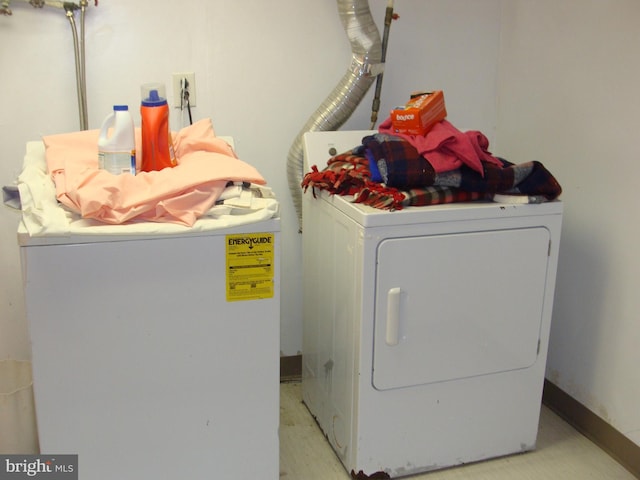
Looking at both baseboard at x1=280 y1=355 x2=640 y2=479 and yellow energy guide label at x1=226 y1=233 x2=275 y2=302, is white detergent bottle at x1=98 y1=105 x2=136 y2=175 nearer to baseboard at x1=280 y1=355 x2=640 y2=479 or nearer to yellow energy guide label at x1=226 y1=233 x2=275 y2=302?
yellow energy guide label at x1=226 y1=233 x2=275 y2=302

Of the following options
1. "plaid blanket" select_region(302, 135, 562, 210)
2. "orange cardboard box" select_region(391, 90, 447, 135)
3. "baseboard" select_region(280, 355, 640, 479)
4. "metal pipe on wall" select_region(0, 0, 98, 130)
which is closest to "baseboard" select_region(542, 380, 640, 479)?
"baseboard" select_region(280, 355, 640, 479)

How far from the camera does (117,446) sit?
1599mm

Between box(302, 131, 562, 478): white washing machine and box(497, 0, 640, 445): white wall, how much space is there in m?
0.28

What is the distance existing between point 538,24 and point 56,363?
207 cm

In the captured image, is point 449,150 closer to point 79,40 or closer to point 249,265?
point 249,265

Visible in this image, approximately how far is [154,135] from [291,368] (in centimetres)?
136

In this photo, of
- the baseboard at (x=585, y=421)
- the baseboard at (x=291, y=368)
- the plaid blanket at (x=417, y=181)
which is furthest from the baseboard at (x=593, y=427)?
the baseboard at (x=291, y=368)

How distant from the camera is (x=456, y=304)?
2.01 meters

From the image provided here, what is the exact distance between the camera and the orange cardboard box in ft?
6.75

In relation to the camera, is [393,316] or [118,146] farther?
[393,316]

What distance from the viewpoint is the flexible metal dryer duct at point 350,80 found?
228 centimetres

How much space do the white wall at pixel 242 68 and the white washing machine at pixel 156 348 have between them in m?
0.97

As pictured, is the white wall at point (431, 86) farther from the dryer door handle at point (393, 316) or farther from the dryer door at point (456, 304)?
the dryer door handle at point (393, 316)

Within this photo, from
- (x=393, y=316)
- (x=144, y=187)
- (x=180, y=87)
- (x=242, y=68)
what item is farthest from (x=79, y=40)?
(x=393, y=316)
